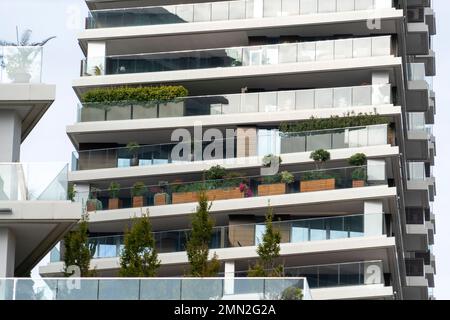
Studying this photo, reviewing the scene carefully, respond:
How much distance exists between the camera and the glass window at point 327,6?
8025 cm

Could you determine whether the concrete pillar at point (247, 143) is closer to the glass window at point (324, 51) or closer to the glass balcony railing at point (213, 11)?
the glass window at point (324, 51)

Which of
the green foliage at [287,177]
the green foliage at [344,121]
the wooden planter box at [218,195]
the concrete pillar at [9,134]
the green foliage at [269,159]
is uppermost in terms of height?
the green foliage at [344,121]

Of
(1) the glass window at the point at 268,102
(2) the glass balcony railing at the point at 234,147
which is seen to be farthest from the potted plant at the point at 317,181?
(1) the glass window at the point at 268,102

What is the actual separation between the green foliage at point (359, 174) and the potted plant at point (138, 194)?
8502mm

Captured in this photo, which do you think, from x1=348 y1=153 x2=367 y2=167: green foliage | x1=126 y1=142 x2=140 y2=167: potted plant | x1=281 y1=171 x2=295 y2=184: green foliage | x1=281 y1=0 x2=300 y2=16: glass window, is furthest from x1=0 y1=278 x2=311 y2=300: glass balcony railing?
x1=281 y1=0 x2=300 y2=16: glass window

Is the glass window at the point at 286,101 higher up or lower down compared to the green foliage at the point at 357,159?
higher up

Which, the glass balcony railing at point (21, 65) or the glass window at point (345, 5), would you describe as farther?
the glass window at point (345, 5)

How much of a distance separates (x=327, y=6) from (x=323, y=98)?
14.7 feet

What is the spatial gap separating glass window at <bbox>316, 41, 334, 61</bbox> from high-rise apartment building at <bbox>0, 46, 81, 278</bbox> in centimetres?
2647

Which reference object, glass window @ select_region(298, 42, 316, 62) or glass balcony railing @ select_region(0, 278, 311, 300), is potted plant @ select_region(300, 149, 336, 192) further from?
glass balcony railing @ select_region(0, 278, 311, 300)

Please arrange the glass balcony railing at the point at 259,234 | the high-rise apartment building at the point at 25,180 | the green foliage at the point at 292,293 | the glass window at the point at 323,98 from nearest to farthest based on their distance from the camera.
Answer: the green foliage at the point at 292,293
the high-rise apartment building at the point at 25,180
the glass balcony railing at the point at 259,234
the glass window at the point at 323,98
